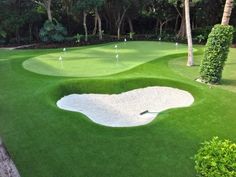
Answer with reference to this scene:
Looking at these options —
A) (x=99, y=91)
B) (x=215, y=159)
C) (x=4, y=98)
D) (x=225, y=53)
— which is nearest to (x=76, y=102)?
(x=99, y=91)

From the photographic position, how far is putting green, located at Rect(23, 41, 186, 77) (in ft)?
55.3

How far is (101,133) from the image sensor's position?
1010 centimetres

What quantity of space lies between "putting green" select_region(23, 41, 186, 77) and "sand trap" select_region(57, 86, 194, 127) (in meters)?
2.33

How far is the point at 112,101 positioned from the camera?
1388 cm

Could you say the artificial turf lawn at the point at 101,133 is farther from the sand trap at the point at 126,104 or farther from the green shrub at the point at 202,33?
the green shrub at the point at 202,33

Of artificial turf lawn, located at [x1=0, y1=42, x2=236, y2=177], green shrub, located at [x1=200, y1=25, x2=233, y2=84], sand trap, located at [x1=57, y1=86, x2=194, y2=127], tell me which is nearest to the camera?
artificial turf lawn, located at [x1=0, y1=42, x2=236, y2=177]

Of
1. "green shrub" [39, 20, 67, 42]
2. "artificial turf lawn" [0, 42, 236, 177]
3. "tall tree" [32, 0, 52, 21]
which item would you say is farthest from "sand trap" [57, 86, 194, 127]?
"tall tree" [32, 0, 52, 21]

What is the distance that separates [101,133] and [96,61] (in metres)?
9.43

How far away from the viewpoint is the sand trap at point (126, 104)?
1205 centimetres

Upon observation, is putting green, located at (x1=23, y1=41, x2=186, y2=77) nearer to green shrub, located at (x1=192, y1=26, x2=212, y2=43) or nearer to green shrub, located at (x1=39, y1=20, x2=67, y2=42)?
green shrub, located at (x1=192, y1=26, x2=212, y2=43)

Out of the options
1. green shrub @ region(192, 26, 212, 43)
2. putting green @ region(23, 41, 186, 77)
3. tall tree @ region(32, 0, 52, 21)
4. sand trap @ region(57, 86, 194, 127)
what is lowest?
sand trap @ region(57, 86, 194, 127)

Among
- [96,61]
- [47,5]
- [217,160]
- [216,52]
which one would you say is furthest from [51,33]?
[217,160]

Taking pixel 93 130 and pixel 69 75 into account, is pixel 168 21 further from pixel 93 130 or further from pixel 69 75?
pixel 93 130

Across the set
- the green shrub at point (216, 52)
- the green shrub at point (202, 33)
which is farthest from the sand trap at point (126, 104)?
the green shrub at point (202, 33)
